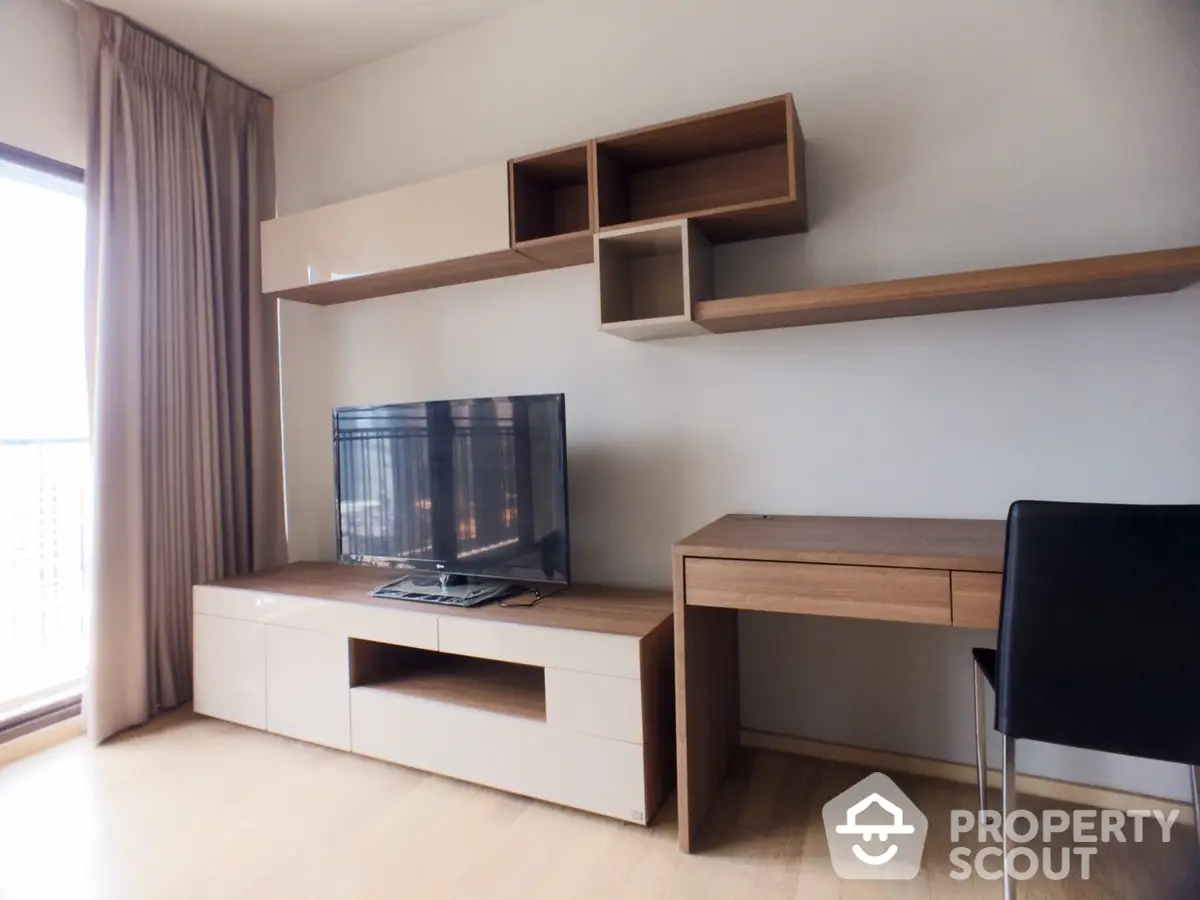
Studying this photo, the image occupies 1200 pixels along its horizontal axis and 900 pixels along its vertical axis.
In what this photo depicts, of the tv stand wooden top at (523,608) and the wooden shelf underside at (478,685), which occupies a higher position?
the tv stand wooden top at (523,608)

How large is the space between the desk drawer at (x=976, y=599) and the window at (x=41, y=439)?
271 cm

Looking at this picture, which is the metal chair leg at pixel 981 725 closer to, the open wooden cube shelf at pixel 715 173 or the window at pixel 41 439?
the open wooden cube shelf at pixel 715 173

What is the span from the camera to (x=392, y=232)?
7.45 ft

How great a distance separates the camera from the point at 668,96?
2119mm

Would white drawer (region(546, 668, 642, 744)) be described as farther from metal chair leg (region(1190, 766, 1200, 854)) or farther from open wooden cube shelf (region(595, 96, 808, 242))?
open wooden cube shelf (region(595, 96, 808, 242))


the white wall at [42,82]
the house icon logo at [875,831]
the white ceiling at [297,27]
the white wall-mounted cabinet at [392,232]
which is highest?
the white ceiling at [297,27]

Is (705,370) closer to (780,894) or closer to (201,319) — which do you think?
(780,894)

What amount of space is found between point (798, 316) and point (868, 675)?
109 centimetres

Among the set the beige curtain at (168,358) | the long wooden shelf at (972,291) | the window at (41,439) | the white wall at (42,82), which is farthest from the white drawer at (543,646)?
the white wall at (42,82)

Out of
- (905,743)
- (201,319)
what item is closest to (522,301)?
(201,319)

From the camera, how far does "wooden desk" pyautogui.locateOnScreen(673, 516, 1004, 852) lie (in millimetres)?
1337

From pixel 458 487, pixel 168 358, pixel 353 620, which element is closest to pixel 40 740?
pixel 353 620

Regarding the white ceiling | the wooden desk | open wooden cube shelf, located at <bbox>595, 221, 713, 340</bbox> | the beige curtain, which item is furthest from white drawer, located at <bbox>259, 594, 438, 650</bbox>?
the white ceiling

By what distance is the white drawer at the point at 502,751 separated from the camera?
165 centimetres
